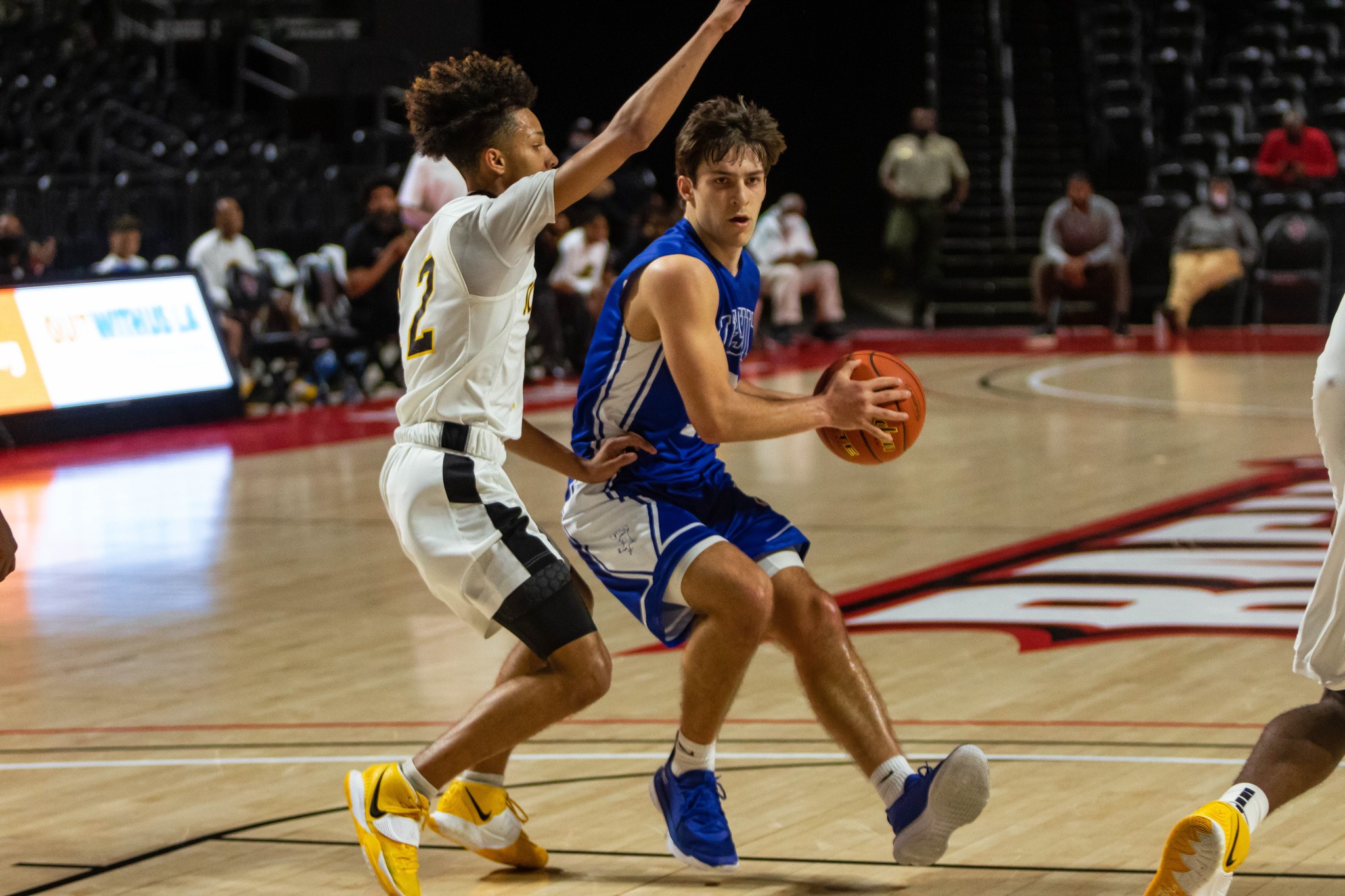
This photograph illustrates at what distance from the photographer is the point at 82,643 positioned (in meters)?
6.33

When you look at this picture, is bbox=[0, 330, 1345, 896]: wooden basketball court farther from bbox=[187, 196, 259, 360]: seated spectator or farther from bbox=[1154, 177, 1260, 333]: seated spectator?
bbox=[1154, 177, 1260, 333]: seated spectator

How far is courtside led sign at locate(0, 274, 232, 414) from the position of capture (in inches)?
453

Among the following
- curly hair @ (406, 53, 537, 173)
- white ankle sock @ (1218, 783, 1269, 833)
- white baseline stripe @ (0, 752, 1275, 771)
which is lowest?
white baseline stripe @ (0, 752, 1275, 771)

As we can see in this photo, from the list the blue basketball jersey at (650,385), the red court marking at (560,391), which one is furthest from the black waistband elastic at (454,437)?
the red court marking at (560,391)

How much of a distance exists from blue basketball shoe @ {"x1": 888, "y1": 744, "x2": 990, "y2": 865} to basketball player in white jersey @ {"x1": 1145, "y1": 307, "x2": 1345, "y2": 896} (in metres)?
0.42

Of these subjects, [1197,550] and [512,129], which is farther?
[1197,550]

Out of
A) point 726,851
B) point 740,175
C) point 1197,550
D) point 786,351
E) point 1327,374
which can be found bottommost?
point 786,351

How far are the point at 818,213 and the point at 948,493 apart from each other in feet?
53.4

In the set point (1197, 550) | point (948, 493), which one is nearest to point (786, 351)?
point (948, 493)

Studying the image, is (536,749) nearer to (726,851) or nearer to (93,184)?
(726,851)

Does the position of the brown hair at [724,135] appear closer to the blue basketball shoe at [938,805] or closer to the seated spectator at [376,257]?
the blue basketball shoe at [938,805]

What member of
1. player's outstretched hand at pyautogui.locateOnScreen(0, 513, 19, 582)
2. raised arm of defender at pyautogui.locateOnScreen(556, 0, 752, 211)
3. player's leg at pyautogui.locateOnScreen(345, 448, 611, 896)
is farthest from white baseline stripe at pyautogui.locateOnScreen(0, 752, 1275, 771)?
raised arm of defender at pyautogui.locateOnScreen(556, 0, 752, 211)

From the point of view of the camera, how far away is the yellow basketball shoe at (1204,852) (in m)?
3.06

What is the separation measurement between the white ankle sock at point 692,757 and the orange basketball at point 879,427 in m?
0.66
